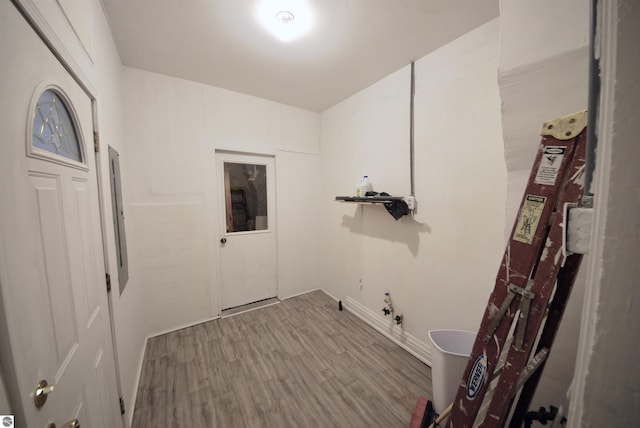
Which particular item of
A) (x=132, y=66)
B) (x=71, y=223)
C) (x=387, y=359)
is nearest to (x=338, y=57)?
(x=132, y=66)

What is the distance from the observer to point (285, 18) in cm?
145

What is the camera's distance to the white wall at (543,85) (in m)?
0.86

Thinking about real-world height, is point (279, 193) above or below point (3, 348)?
above

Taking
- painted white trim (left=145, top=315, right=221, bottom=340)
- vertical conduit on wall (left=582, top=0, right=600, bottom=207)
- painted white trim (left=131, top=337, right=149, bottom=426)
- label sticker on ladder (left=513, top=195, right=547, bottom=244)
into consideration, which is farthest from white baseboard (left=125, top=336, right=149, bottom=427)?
vertical conduit on wall (left=582, top=0, right=600, bottom=207)

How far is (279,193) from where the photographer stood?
9.68ft

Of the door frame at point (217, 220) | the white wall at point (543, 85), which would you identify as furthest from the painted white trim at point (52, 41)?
the white wall at point (543, 85)

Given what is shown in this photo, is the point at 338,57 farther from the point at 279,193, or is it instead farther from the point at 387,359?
the point at 387,359

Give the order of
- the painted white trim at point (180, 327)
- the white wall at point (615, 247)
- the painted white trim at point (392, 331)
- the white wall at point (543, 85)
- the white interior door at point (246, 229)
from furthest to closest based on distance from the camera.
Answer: the white interior door at point (246, 229)
the painted white trim at point (180, 327)
the painted white trim at point (392, 331)
the white wall at point (543, 85)
the white wall at point (615, 247)

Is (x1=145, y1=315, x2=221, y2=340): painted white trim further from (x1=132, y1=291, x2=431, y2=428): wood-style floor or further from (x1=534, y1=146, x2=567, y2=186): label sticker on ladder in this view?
(x1=534, y1=146, x2=567, y2=186): label sticker on ladder

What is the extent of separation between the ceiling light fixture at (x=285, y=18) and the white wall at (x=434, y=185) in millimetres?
1042

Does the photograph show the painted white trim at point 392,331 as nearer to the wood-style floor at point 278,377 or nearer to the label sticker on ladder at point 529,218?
the wood-style floor at point 278,377

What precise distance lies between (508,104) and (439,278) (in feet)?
4.38

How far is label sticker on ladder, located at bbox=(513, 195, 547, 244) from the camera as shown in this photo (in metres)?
0.72

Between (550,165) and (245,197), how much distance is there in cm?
271
